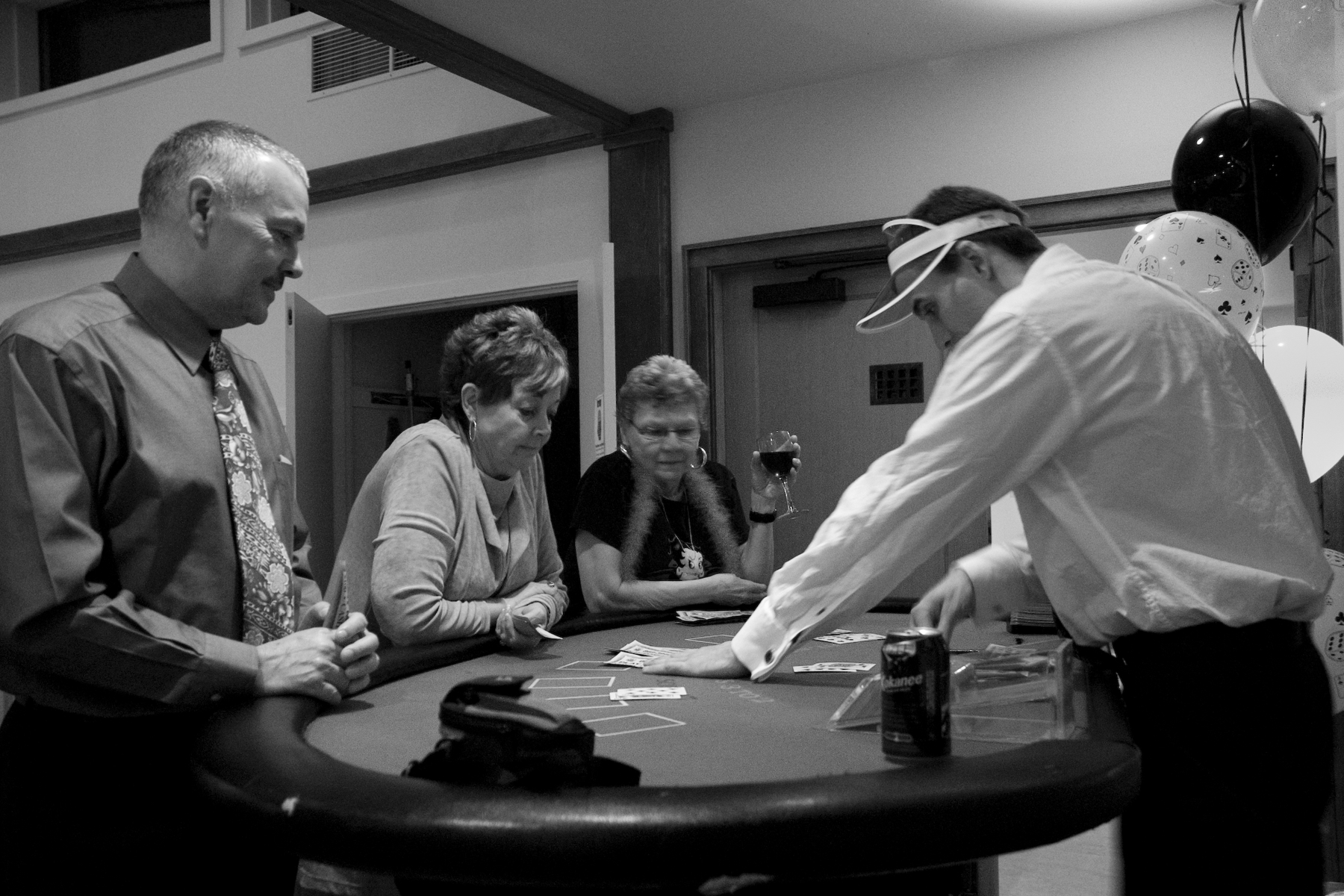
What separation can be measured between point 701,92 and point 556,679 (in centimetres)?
330

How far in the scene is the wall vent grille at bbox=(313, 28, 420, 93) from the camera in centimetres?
571

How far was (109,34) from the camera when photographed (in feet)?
23.2

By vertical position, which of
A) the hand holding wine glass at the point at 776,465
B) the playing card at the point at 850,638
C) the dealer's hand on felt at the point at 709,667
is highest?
the hand holding wine glass at the point at 776,465

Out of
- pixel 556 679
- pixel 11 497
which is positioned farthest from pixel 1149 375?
pixel 11 497

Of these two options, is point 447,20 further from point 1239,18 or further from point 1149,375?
point 1149,375

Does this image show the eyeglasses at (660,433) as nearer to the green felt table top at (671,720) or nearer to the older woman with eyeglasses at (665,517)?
the older woman with eyeglasses at (665,517)

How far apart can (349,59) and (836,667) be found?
4.85m

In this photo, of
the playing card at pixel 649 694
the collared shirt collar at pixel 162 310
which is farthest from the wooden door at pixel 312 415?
the playing card at pixel 649 694

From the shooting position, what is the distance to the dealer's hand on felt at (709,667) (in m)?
1.95

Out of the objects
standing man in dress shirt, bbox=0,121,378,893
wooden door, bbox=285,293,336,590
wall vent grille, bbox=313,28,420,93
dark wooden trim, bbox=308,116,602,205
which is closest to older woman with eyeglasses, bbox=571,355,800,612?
standing man in dress shirt, bbox=0,121,378,893

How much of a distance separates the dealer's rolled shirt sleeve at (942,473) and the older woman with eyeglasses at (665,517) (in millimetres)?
1300

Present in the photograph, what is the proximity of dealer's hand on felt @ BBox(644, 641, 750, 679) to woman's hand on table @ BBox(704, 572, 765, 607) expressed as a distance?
3.35ft

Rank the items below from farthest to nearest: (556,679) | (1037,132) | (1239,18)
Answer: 1. (1037,132)
2. (1239,18)
3. (556,679)

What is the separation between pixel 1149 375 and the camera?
1544mm
